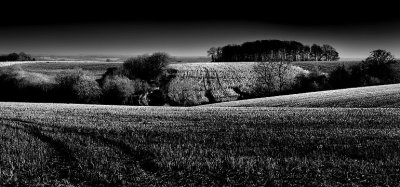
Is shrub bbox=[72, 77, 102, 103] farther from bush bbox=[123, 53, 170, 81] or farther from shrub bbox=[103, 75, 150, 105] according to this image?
bush bbox=[123, 53, 170, 81]

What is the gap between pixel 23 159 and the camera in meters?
13.6

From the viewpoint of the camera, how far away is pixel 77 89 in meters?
79.1

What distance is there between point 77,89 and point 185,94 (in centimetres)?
2053

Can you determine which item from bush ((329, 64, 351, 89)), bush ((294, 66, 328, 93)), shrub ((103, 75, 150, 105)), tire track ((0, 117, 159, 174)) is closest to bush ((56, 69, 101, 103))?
shrub ((103, 75, 150, 105))

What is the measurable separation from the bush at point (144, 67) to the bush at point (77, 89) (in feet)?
62.0

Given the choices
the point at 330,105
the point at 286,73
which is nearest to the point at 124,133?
the point at 330,105

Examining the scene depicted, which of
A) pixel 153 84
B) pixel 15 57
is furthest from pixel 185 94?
pixel 15 57

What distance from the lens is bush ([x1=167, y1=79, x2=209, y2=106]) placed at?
255 feet

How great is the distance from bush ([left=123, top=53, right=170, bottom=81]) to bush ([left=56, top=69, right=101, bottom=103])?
62.0 feet

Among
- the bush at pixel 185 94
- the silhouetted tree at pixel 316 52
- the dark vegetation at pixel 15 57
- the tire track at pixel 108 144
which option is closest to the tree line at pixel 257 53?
the silhouetted tree at pixel 316 52

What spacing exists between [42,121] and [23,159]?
519 inches

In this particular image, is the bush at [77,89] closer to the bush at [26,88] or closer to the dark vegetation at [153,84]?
the dark vegetation at [153,84]

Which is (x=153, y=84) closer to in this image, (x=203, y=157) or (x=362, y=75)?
(x=362, y=75)

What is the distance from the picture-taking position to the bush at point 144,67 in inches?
4008
